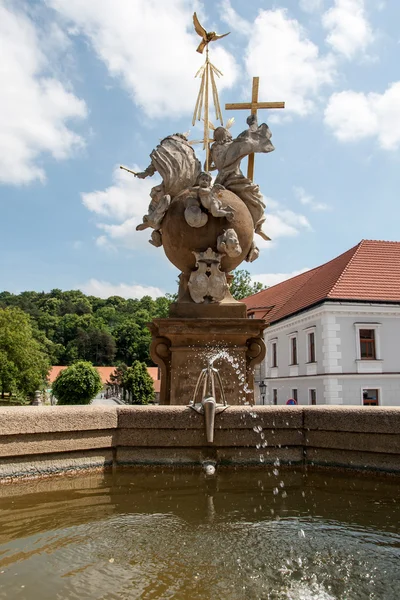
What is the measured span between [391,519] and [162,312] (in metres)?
48.3

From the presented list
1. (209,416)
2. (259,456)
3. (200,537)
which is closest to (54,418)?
(209,416)

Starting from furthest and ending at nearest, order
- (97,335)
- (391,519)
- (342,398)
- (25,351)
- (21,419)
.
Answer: (97,335), (25,351), (342,398), (21,419), (391,519)

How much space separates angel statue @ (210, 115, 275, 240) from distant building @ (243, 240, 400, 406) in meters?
19.4

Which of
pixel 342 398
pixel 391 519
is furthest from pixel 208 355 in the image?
pixel 342 398

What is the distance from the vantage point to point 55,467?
5117 millimetres

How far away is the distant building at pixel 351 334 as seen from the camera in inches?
1056

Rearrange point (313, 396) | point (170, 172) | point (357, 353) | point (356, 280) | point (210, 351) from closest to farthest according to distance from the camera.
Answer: point (210, 351) < point (170, 172) < point (357, 353) < point (356, 280) < point (313, 396)

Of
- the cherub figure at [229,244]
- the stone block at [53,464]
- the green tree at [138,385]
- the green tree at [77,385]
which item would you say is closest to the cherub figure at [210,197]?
the cherub figure at [229,244]

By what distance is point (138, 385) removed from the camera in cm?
5069

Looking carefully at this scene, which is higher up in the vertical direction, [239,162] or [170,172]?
[239,162]

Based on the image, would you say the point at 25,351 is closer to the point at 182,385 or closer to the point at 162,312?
the point at 162,312

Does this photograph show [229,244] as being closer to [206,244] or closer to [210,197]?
[206,244]

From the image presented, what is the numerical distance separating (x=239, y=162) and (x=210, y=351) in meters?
3.34

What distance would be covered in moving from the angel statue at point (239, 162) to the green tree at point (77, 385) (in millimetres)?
40065
